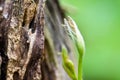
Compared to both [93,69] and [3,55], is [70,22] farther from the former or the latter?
[93,69]

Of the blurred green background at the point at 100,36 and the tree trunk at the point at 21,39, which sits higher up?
the blurred green background at the point at 100,36

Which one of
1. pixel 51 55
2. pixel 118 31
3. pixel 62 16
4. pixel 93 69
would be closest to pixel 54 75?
pixel 51 55

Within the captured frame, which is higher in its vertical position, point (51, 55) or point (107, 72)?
point (107, 72)

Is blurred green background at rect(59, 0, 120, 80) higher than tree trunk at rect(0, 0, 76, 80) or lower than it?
higher

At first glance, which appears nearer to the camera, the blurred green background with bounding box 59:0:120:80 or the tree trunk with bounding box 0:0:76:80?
the tree trunk with bounding box 0:0:76:80

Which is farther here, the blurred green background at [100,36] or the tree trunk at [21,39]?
the blurred green background at [100,36]

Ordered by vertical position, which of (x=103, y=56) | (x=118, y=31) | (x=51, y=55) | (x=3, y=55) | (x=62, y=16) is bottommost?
(x=3, y=55)

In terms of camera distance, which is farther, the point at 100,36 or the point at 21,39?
the point at 100,36

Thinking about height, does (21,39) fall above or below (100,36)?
below
